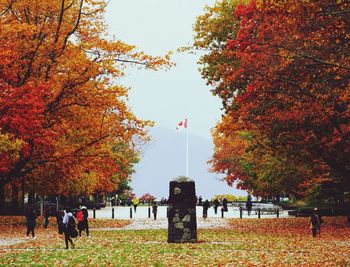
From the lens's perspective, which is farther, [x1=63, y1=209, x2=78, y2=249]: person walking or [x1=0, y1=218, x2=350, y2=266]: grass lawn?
[x1=63, y1=209, x2=78, y2=249]: person walking

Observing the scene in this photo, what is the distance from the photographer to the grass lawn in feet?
60.3

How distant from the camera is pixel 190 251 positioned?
71.2ft

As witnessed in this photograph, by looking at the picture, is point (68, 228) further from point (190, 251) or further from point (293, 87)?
point (293, 87)

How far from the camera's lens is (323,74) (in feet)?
82.3

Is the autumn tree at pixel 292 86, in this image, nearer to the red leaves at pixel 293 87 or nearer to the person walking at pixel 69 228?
the red leaves at pixel 293 87

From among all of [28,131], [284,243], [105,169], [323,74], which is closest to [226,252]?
[284,243]

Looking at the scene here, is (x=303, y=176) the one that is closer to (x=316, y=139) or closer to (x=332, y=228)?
(x=332, y=228)

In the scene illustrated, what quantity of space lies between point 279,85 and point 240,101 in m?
3.78

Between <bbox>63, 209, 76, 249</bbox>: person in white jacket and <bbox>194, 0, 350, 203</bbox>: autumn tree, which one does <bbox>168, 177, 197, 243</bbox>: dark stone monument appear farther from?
<bbox>194, 0, 350, 203</bbox>: autumn tree

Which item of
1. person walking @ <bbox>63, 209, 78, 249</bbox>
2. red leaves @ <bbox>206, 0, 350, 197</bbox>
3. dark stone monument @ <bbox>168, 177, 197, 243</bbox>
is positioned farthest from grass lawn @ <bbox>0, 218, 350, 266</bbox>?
red leaves @ <bbox>206, 0, 350, 197</bbox>

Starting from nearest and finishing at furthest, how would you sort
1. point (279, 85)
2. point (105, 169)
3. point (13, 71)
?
point (279, 85), point (13, 71), point (105, 169)

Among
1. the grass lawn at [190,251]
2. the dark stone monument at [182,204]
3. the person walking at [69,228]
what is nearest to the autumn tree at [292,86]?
the grass lawn at [190,251]

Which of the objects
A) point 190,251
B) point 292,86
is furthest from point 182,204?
point 292,86

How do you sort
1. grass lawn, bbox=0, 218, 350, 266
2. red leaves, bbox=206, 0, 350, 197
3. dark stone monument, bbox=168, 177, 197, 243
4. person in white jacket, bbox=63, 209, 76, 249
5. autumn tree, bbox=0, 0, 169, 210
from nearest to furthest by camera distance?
1. grass lawn, bbox=0, 218, 350, 266
2. person in white jacket, bbox=63, 209, 76, 249
3. red leaves, bbox=206, 0, 350, 197
4. dark stone monument, bbox=168, 177, 197, 243
5. autumn tree, bbox=0, 0, 169, 210
